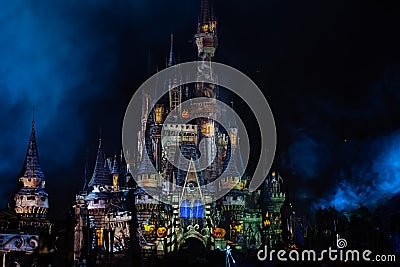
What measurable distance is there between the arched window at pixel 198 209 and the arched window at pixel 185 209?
56 centimetres

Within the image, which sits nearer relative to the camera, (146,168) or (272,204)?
(146,168)

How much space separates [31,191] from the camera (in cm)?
4828

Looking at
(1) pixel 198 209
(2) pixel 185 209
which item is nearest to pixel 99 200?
(2) pixel 185 209

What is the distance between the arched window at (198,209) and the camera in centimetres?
4878

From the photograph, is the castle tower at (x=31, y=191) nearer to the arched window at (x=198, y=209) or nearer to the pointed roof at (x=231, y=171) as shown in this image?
the arched window at (x=198, y=209)

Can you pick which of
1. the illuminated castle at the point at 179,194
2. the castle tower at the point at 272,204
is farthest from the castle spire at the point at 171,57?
the castle tower at the point at 272,204

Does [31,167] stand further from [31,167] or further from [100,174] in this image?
[100,174]

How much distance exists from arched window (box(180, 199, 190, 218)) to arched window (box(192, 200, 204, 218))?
0.56m

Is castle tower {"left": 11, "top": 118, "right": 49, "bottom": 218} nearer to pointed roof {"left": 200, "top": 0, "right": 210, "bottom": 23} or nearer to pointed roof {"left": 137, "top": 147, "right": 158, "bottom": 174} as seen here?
pointed roof {"left": 137, "top": 147, "right": 158, "bottom": 174}

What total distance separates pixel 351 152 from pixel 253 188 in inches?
565

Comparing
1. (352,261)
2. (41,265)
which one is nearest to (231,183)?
(352,261)

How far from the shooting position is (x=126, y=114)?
72.5 meters

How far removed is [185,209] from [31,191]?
14.0 meters

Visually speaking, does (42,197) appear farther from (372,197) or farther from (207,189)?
(372,197)
